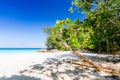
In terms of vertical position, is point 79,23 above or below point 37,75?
above

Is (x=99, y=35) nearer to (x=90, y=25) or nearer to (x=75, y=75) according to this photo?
(x=90, y=25)

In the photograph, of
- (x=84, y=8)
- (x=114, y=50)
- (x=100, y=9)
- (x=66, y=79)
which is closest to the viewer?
(x=66, y=79)

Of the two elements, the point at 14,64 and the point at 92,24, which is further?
the point at 14,64

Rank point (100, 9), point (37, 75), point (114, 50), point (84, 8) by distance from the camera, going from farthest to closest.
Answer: point (114, 50) < point (84, 8) < point (100, 9) < point (37, 75)

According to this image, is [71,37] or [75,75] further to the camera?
[75,75]

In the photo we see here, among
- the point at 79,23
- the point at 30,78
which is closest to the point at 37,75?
the point at 30,78

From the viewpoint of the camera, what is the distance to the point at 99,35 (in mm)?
10469

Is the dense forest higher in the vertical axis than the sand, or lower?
higher

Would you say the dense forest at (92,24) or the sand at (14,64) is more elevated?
the dense forest at (92,24)

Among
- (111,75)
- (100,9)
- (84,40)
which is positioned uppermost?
(100,9)

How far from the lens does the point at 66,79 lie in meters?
8.17

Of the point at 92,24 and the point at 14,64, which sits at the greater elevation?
the point at 92,24

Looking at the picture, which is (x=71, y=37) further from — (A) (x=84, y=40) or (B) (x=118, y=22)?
(B) (x=118, y=22)

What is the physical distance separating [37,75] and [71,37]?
8.60 feet
